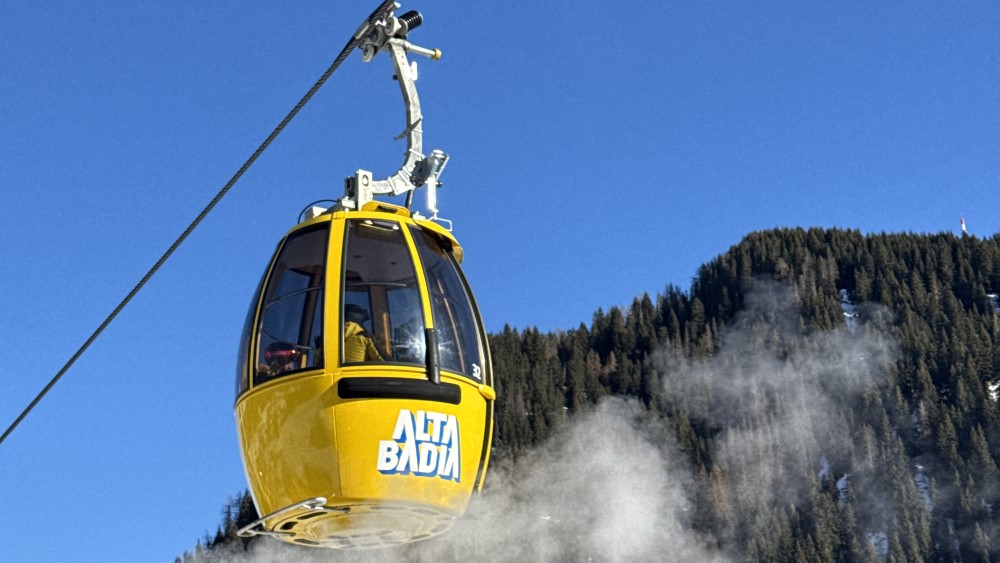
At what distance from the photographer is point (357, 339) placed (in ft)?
30.9

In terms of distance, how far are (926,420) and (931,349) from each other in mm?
13647

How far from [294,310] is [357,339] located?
53 cm

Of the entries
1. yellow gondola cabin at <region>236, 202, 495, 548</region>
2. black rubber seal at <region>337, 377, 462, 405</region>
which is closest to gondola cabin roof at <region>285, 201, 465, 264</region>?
yellow gondola cabin at <region>236, 202, 495, 548</region>

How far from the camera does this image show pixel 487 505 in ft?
406

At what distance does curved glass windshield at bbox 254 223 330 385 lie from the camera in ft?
31.0

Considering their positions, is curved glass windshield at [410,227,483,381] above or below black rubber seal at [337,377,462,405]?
above

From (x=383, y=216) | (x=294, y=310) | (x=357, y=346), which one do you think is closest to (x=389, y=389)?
(x=357, y=346)

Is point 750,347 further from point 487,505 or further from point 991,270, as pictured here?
point 487,505

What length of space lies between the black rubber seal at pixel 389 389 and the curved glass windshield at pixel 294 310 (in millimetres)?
301

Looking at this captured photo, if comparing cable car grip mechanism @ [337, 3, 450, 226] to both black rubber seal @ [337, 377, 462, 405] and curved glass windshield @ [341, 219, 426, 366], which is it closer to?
curved glass windshield @ [341, 219, 426, 366]

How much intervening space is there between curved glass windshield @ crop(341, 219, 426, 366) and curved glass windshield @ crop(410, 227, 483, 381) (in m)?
0.15

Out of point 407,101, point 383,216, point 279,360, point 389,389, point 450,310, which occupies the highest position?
point 407,101

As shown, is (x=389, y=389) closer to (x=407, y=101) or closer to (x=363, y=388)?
(x=363, y=388)

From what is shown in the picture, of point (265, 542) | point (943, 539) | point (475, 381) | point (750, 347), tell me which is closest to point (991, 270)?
point (750, 347)
